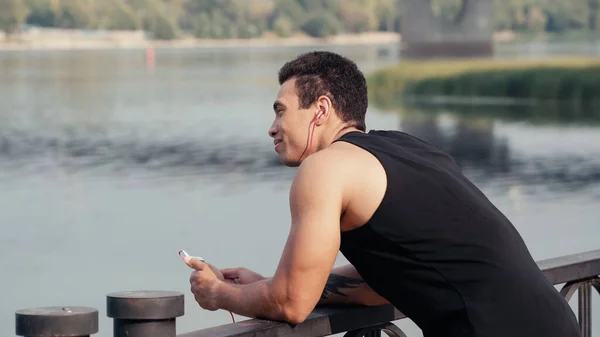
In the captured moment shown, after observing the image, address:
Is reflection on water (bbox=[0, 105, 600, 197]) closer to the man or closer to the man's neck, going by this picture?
the man's neck

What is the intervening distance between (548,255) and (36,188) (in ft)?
47.2

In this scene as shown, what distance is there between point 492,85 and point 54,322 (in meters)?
50.4

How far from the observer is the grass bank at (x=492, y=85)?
49.3 metres

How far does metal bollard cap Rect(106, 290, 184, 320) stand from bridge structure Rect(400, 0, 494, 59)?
226 ft

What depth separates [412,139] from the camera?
3457mm

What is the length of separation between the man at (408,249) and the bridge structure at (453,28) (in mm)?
68386

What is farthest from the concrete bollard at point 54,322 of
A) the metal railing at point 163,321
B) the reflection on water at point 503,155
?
the reflection on water at point 503,155

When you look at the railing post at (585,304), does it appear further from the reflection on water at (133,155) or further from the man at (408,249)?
the reflection on water at (133,155)

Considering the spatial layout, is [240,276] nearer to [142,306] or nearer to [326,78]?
[326,78]

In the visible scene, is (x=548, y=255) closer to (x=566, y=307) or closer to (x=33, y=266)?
(x=33, y=266)

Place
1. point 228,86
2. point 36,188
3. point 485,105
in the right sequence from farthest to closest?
point 228,86, point 485,105, point 36,188

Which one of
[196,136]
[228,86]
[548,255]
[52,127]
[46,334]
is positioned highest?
[228,86]

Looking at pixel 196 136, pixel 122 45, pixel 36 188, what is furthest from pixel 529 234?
pixel 122 45

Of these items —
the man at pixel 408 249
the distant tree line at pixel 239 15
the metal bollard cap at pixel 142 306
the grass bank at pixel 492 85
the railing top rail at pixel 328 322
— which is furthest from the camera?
the distant tree line at pixel 239 15
